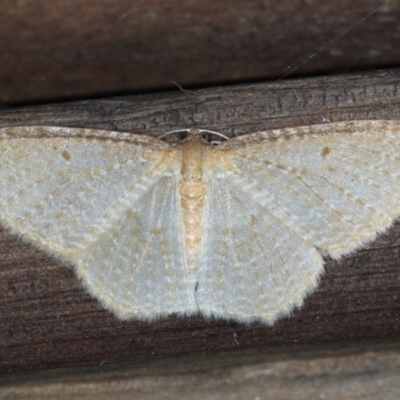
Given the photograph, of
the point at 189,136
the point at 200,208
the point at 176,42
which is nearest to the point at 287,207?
the point at 200,208

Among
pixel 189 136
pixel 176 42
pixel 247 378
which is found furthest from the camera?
pixel 176 42

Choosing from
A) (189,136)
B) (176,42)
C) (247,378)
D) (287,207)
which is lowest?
(247,378)

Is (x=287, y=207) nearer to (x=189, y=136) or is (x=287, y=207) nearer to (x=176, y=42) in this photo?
(x=189, y=136)

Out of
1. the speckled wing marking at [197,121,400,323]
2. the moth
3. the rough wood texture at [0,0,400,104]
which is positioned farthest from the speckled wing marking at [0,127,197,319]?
the rough wood texture at [0,0,400,104]

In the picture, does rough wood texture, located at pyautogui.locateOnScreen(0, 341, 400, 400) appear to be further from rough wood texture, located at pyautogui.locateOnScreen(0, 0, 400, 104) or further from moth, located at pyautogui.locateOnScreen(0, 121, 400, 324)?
rough wood texture, located at pyautogui.locateOnScreen(0, 0, 400, 104)

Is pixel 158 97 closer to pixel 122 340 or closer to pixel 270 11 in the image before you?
pixel 270 11

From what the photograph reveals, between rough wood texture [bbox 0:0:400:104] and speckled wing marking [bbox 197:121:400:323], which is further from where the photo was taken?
rough wood texture [bbox 0:0:400:104]

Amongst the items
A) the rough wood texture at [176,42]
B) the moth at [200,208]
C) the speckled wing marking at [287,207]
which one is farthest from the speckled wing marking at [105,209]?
the rough wood texture at [176,42]
